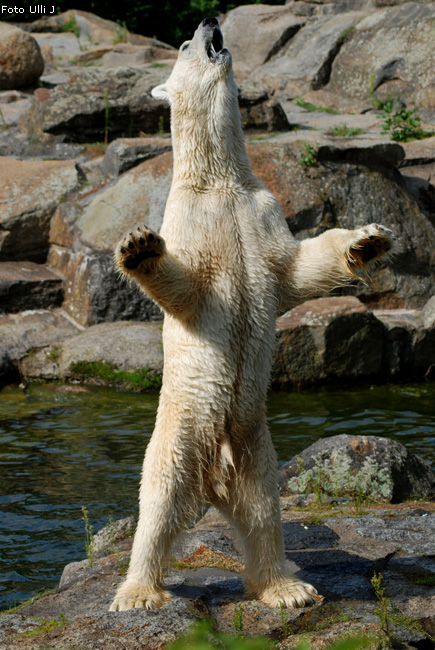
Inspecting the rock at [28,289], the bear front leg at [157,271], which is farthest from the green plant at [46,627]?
the rock at [28,289]

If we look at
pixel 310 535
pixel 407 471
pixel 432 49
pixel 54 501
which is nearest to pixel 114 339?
pixel 54 501

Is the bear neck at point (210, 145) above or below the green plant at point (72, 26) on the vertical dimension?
below

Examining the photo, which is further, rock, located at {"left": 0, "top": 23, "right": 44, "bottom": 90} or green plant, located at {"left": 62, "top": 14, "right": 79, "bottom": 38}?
green plant, located at {"left": 62, "top": 14, "right": 79, "bottom": 38}

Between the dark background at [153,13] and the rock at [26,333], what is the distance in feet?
61.2

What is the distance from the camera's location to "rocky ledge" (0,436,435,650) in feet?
10.5

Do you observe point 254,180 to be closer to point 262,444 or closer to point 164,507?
point 262,444

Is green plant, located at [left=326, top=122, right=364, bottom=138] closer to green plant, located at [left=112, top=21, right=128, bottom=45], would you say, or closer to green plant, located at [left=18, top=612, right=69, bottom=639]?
green plant, located at [left=112, top=21, right=128, bottom=45]

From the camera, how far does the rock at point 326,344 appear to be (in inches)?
401

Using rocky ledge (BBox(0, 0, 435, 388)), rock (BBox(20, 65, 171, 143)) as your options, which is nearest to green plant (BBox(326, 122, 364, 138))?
rocky ledge (BBox(0, 0, 435, 388))

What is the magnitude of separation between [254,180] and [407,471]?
3.25 meters

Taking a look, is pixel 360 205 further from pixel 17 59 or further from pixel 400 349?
pixel 17 59

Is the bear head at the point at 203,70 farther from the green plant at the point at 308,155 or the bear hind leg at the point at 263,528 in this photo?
the green plant at the point at 308,155

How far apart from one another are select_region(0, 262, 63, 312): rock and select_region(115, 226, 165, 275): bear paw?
9.03 meters

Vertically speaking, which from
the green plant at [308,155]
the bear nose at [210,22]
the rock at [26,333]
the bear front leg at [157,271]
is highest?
the green plant at [308,155]
